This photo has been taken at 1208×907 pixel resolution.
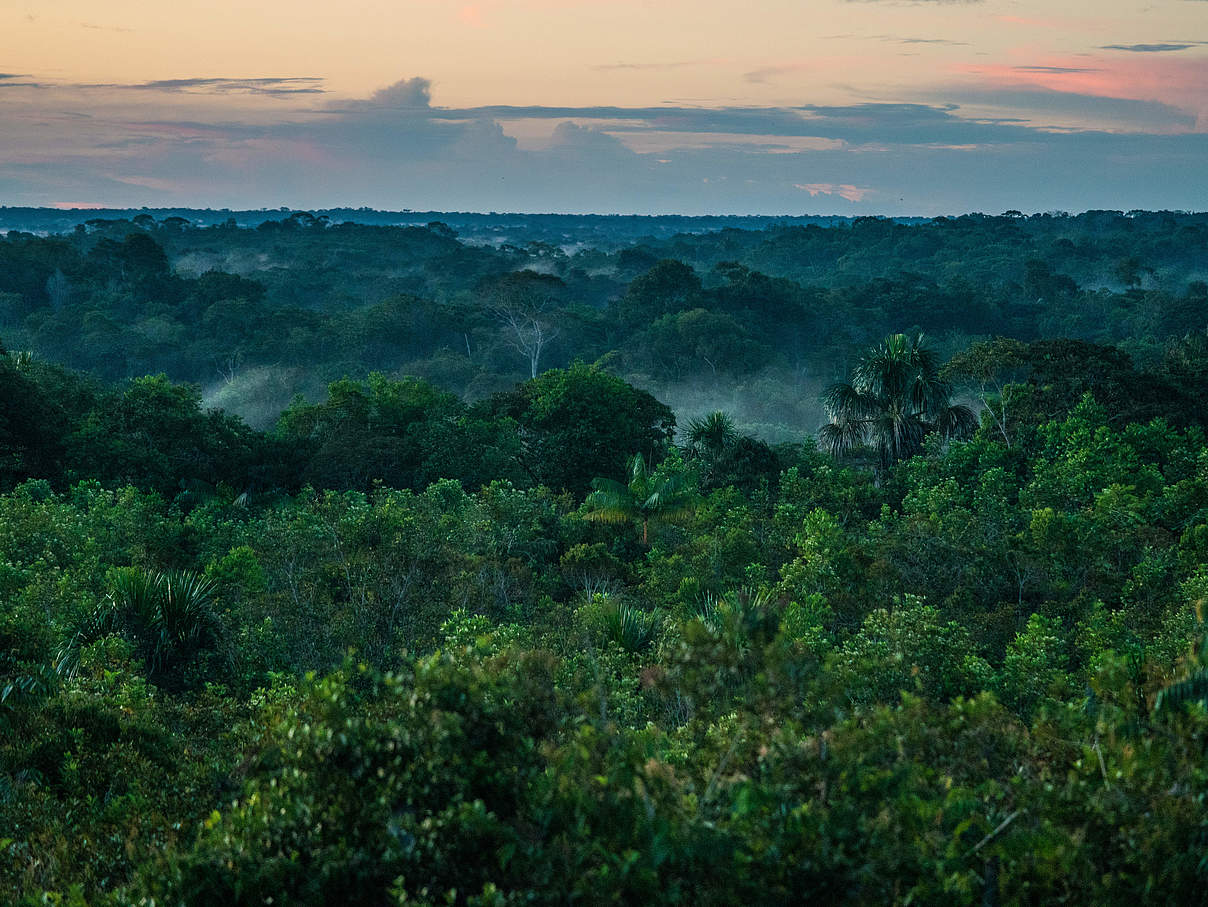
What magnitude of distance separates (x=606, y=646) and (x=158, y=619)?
595 centimetres

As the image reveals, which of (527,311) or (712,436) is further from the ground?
(712,436)

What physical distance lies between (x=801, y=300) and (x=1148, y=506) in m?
55.8

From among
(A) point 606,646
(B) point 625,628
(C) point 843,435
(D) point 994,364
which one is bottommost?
(C) point 843,435

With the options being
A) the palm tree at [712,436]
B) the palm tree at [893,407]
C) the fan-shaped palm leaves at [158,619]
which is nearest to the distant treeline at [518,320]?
the palm tree at [712,436]

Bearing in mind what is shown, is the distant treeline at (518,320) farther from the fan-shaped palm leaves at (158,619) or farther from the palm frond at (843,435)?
the fan-shaped palm leaves at (158,619)

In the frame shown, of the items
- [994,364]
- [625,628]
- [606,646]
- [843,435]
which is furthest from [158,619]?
[994,364]

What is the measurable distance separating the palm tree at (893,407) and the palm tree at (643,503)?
6.23 meters

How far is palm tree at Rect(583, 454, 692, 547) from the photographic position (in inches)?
905

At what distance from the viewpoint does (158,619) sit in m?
14.6

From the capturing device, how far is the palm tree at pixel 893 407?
1085 inches

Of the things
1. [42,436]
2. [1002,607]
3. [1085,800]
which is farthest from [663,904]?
[42,436]

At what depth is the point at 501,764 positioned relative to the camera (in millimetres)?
6391

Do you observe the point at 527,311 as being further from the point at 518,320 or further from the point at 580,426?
the point at 580,426

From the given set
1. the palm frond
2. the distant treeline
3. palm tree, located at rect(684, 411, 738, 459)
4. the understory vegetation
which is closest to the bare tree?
the distant treeline
